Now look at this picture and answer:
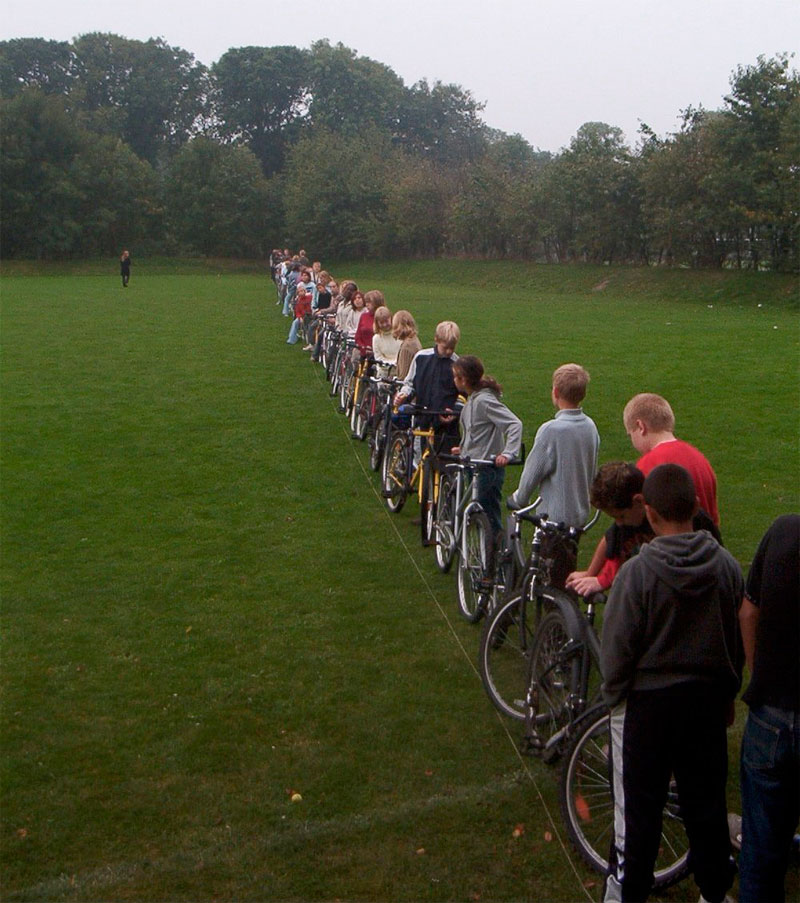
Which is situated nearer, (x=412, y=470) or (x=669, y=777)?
(x=669, y=777)

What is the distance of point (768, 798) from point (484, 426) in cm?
391

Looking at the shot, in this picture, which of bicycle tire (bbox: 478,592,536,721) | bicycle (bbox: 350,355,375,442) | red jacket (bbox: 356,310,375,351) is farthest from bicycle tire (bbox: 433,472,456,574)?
red jacket (bbox: 356,310,375,351)

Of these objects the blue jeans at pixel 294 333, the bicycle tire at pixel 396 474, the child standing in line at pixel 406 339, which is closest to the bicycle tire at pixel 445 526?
the bicycle tire at pixel 396 474

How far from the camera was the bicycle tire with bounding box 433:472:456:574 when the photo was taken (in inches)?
303

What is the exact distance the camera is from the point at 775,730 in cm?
312

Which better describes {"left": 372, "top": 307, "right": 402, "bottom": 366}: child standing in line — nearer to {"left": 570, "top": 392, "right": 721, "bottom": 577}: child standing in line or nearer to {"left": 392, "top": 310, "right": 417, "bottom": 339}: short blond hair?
{"left": 392, "top": 310, "right": 417, "bottom": 339}: short blond hair

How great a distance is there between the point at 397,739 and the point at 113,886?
1.65 metres

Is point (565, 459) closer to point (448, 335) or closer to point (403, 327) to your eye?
point (448, 335)

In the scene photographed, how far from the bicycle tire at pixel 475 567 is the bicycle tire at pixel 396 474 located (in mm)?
2493

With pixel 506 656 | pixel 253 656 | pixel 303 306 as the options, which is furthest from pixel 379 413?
pixel 303 306

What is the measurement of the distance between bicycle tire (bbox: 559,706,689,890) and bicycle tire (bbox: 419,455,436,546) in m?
4.04

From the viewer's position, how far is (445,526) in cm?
782

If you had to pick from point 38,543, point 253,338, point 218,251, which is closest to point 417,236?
point 218,251

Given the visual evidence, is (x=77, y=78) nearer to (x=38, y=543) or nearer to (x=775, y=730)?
(x=38, y=543)
